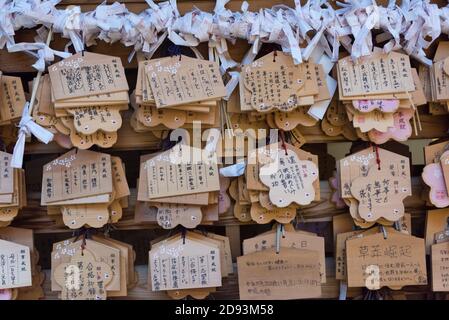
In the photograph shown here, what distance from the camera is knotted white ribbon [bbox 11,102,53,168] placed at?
1258 millimetres

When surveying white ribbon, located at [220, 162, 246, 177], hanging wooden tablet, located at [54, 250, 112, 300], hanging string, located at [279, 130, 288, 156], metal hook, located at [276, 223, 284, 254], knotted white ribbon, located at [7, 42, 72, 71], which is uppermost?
knotted white ribbon, located at [7, 42, 72, 71]

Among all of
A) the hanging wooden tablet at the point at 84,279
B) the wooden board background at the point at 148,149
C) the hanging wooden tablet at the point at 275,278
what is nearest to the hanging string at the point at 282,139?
the wooden board background at the point at 148,149

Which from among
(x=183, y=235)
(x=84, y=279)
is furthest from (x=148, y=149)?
(x=84, y=279)

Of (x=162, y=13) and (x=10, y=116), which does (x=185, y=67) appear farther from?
(x=10, y=116)

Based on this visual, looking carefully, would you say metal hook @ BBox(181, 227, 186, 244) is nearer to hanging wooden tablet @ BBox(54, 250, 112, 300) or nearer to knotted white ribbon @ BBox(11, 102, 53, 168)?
hanging wooden tablet @ BBox(54, 250, 112, 300)

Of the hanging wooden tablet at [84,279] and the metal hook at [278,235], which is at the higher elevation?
the metal hook at [278,235]

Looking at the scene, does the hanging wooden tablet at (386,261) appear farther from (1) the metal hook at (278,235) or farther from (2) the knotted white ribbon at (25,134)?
(2) the knotted white ribbon at (25,134)

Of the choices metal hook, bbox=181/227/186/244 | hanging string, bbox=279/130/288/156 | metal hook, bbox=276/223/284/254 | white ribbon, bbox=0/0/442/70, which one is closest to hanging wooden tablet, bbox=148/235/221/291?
metal hook, bbox=181/227/186/244

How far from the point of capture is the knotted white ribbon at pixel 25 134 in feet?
4.13

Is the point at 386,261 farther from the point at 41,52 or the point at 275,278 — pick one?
the point at 41,52

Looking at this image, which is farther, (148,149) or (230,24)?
(148,149)

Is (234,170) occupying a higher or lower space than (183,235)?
higher

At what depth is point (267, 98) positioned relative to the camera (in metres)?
1.29

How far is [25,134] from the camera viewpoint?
1.28 metres
